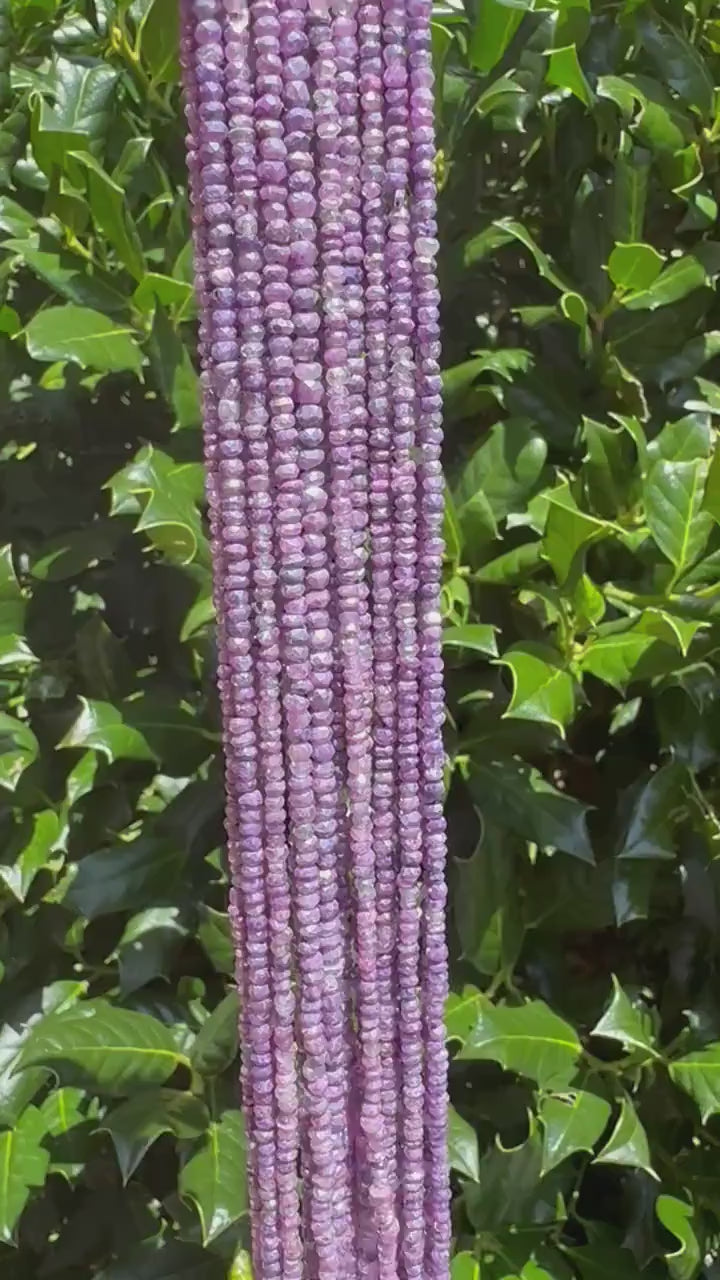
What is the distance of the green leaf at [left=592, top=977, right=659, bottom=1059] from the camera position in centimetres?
65

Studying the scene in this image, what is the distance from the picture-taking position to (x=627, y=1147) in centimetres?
63

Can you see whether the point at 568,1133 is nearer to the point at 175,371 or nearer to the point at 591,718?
the point at 591,718

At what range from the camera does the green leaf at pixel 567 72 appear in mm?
601

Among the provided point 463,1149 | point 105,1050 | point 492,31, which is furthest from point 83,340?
point 463,1149

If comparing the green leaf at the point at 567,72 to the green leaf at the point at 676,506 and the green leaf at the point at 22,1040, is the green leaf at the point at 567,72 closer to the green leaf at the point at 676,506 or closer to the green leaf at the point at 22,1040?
the green leaf at the point at 676,506

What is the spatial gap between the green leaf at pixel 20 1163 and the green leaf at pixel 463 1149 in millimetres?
240


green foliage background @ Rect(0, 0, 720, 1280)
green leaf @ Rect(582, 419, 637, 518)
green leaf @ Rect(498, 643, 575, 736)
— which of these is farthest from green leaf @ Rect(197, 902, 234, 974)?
green leaf @ Rect(582, 419, 637, 518)

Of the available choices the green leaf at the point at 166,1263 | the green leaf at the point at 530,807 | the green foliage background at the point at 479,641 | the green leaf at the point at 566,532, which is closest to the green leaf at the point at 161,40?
the green foliage background at the point at 479,641

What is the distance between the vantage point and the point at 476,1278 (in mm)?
697

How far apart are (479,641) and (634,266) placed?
219 millimetres

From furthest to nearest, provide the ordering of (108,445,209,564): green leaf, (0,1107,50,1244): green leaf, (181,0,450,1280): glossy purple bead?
(0,1107,50,1244): green leaf < (108,445,209,564): green leaf < (181,0,450,1280): glossy purple bead

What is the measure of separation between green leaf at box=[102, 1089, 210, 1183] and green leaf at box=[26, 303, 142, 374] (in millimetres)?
405

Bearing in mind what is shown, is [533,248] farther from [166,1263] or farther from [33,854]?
[166,1263]

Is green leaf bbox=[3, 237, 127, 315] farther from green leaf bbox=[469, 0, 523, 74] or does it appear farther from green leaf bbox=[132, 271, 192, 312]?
green leaf bbox=[469, 0, 523, 74]
